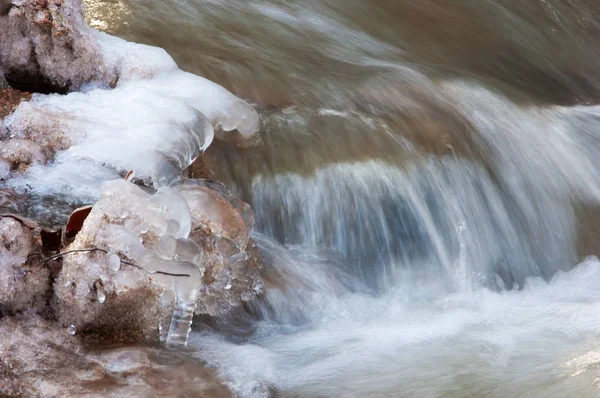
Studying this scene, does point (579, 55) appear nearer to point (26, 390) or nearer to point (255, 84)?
point (255, 84)

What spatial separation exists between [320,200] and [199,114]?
85 centimetres

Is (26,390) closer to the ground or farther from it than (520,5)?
closer to the ground

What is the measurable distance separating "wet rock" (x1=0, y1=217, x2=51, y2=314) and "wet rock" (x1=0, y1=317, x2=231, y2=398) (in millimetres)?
63

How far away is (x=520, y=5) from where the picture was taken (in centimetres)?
752

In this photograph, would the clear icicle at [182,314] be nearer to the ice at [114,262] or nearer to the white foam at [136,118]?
the ice at [114,262]

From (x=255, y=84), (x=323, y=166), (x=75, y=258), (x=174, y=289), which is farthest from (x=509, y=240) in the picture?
(x=75, y=258)

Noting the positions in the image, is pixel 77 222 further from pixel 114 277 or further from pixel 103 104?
pixel 103 104

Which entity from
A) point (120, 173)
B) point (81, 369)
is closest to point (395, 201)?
point (120, 173)

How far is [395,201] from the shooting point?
15.1ft

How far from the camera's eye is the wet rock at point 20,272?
3000 mm

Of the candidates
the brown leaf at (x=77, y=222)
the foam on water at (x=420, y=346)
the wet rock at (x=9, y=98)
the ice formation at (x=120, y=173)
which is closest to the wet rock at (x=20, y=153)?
the ice formation at (x=120, y=173)

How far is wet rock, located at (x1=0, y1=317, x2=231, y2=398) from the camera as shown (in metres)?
2.78

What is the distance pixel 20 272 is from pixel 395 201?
90.7 inches

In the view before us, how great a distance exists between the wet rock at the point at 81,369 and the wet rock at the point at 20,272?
0.06 m
